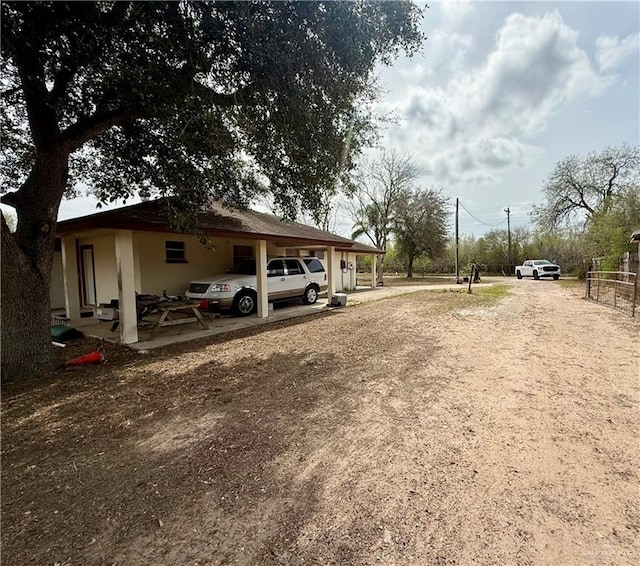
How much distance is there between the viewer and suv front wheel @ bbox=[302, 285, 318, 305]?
41.0 feet

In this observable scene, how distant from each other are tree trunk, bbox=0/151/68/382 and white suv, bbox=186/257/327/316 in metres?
3.83

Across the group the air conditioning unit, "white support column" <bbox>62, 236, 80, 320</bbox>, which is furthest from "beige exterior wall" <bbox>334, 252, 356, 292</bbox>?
"white support column" <bbox>62, 236, 80, 320</bbox>

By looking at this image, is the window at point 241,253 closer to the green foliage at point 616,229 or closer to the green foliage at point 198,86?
the green foliage at point 198,86

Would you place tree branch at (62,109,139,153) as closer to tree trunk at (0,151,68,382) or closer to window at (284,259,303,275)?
tree trunk at (0,151,68,382)

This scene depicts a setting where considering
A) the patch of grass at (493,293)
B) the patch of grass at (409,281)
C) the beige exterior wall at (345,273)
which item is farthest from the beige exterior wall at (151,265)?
the patch of grass at (409,281)

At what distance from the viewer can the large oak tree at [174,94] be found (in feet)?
14.0

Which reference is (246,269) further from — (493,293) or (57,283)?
(493,293)

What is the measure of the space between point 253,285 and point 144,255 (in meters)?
3.49

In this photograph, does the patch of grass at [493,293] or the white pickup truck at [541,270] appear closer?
the patch of grass at [493,293]

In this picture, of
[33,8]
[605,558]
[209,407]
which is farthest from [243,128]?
[605,558]

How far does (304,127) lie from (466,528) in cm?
588

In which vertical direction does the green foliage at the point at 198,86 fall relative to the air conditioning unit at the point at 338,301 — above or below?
above

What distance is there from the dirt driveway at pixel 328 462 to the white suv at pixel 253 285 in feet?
12.9

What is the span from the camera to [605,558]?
1867 mm
